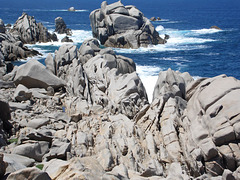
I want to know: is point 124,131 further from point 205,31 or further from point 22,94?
point 205,31

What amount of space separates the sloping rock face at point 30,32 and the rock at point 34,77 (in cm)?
4712

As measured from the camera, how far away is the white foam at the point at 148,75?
37062mm

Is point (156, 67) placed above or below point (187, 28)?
below

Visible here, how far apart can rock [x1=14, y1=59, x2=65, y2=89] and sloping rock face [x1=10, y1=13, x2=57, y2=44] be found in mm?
47118

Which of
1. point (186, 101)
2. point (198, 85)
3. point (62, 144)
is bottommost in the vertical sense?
point (62, 144)

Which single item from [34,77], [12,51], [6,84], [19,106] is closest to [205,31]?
[12,51]

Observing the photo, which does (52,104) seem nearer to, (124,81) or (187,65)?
(124,81)

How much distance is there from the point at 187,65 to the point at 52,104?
33922 millimetres

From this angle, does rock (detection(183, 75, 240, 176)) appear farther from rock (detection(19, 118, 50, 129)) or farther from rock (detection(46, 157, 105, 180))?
rock (detection(19, 118, 50, 129))

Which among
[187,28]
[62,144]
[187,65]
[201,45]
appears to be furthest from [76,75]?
[187,28]

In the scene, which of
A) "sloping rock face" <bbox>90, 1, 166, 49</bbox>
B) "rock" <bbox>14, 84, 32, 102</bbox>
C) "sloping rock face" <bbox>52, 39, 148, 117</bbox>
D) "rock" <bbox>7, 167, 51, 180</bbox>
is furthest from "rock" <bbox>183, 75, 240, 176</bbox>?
"sloping rock face" <bbox>90, 1, 166, 49</bbox>

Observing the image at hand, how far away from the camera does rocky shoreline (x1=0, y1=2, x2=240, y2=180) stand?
12742 millimetres

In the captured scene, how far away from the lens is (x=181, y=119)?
57.4ft

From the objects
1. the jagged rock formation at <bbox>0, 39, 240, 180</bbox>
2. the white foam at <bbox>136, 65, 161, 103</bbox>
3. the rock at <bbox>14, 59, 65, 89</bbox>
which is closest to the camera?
the jagged rock formation at <bbox>0, 39, 240, 180</bbox>
